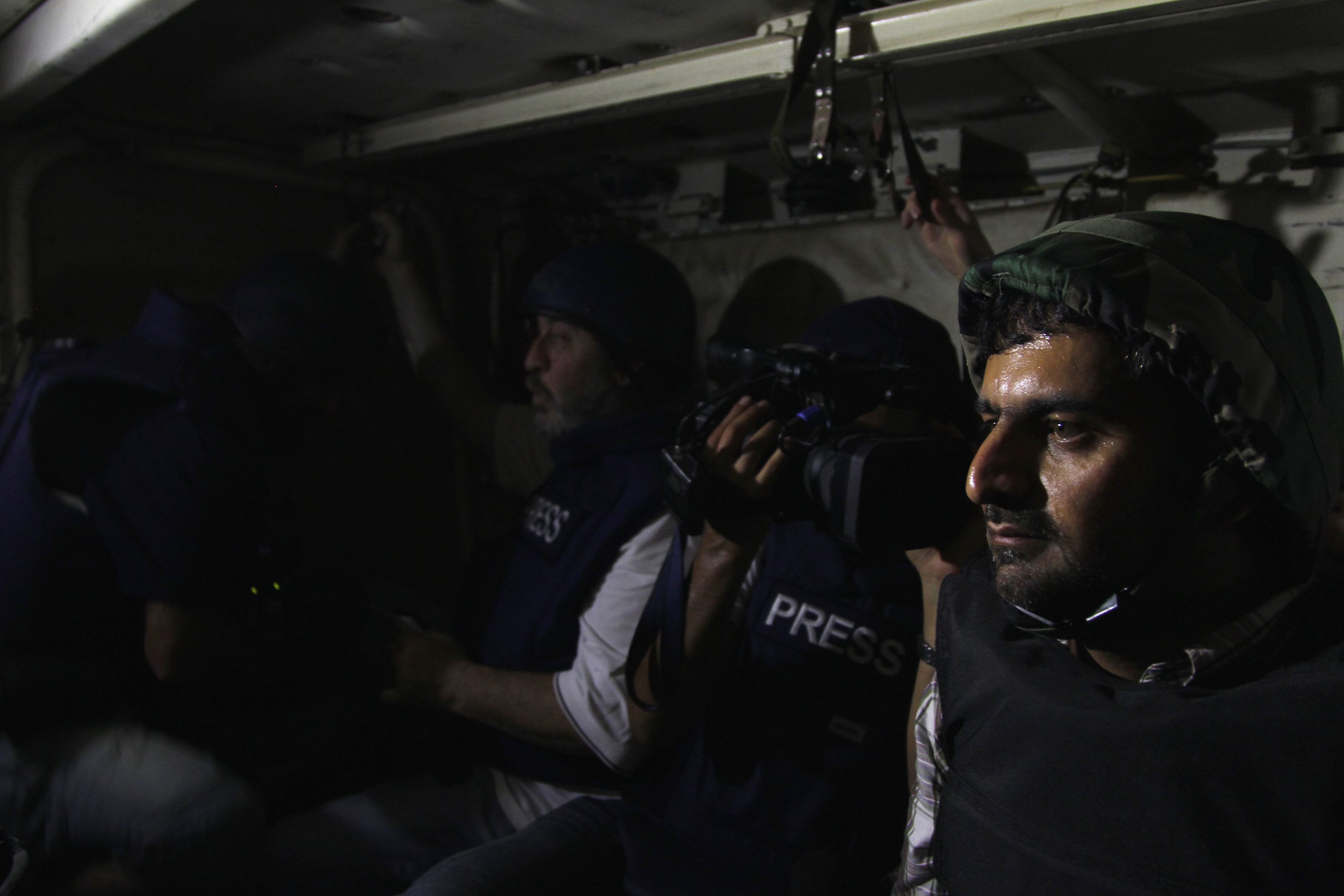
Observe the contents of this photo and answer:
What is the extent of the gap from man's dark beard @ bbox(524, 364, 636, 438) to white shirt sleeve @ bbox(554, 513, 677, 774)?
435 mm

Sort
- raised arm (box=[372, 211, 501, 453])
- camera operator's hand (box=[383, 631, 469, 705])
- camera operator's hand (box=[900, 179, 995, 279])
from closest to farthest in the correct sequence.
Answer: camera operator's hand (box=[900, 179, 995, 279]) → camera operator's hand (box=[383, 631, 469, 705]) → raised arm (box=[372, 211, 501, 453])

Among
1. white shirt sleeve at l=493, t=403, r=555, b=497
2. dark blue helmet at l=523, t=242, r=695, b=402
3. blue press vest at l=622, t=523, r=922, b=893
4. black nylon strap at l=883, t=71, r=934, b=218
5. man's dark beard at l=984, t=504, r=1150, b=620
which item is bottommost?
blue press vest at l=622, t=523, r=922, b=893

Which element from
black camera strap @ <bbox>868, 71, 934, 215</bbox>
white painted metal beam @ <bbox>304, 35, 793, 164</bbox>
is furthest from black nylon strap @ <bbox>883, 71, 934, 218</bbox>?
white painted metal beam @ <bbox>304, 35, 793, 164</bbox>

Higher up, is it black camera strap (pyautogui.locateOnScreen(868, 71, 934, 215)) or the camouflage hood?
black camera strap (pyautogui.locateOnScreen(868, 71, 934, 215))

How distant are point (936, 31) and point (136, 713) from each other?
2114mm

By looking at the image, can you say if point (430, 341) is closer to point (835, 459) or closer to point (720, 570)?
point (720, 570)

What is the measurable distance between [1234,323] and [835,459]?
0.53 metres

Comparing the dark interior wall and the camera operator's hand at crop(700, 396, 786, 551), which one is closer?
the camera operator's hand at crop(700, 396, 786, 551)

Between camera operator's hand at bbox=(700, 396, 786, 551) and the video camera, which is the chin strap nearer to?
the video camera

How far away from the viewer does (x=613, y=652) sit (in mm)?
1868

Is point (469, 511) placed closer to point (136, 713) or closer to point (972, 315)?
point (136, 713)

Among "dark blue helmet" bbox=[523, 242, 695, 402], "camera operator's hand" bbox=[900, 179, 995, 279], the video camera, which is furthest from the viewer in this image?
"dark blue helmet" bbox=[523, 242, 695, 402]

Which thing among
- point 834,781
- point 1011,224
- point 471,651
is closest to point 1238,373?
point 834,781

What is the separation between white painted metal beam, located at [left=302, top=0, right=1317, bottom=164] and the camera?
1.26 metres
